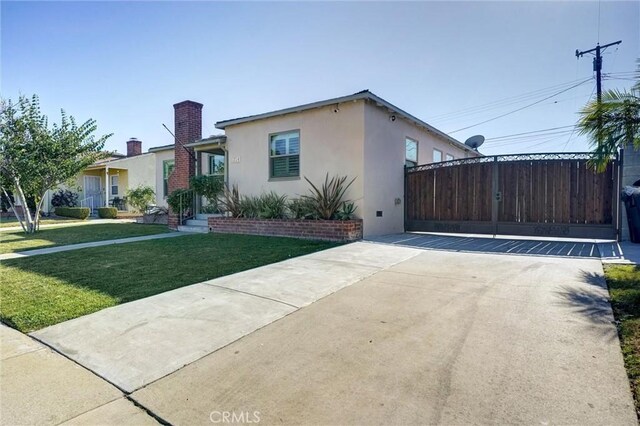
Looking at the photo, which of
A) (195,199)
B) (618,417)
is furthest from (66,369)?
(195,199)

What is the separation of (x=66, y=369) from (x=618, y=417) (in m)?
3.68

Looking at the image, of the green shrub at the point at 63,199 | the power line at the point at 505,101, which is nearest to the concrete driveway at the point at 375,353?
the power line at the point at 505,101

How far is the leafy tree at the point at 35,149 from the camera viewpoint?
419 inches

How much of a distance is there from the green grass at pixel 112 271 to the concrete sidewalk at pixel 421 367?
2238 millimetres

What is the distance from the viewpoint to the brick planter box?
8805mm

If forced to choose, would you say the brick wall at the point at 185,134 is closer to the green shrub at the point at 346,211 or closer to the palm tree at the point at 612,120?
the green shrub at the point at 346,211

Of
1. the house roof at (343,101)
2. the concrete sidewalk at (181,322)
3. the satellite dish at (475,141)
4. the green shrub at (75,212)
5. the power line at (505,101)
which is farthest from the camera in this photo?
the power line at (505,101)

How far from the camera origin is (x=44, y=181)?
1141 cm

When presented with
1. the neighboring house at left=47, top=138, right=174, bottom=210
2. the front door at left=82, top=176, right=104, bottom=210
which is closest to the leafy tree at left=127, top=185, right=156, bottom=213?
the neighboring house at left=47, top=138, right=174, bottom=210

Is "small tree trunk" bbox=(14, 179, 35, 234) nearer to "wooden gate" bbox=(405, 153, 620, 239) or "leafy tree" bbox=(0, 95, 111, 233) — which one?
"leafy tree" bbox=(0, 95, 111, 233)

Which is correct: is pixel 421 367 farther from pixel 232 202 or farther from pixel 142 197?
pixel 142 197

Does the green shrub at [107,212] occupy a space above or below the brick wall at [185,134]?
below

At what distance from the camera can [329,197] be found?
9539 mm

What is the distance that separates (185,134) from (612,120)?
1334cm
